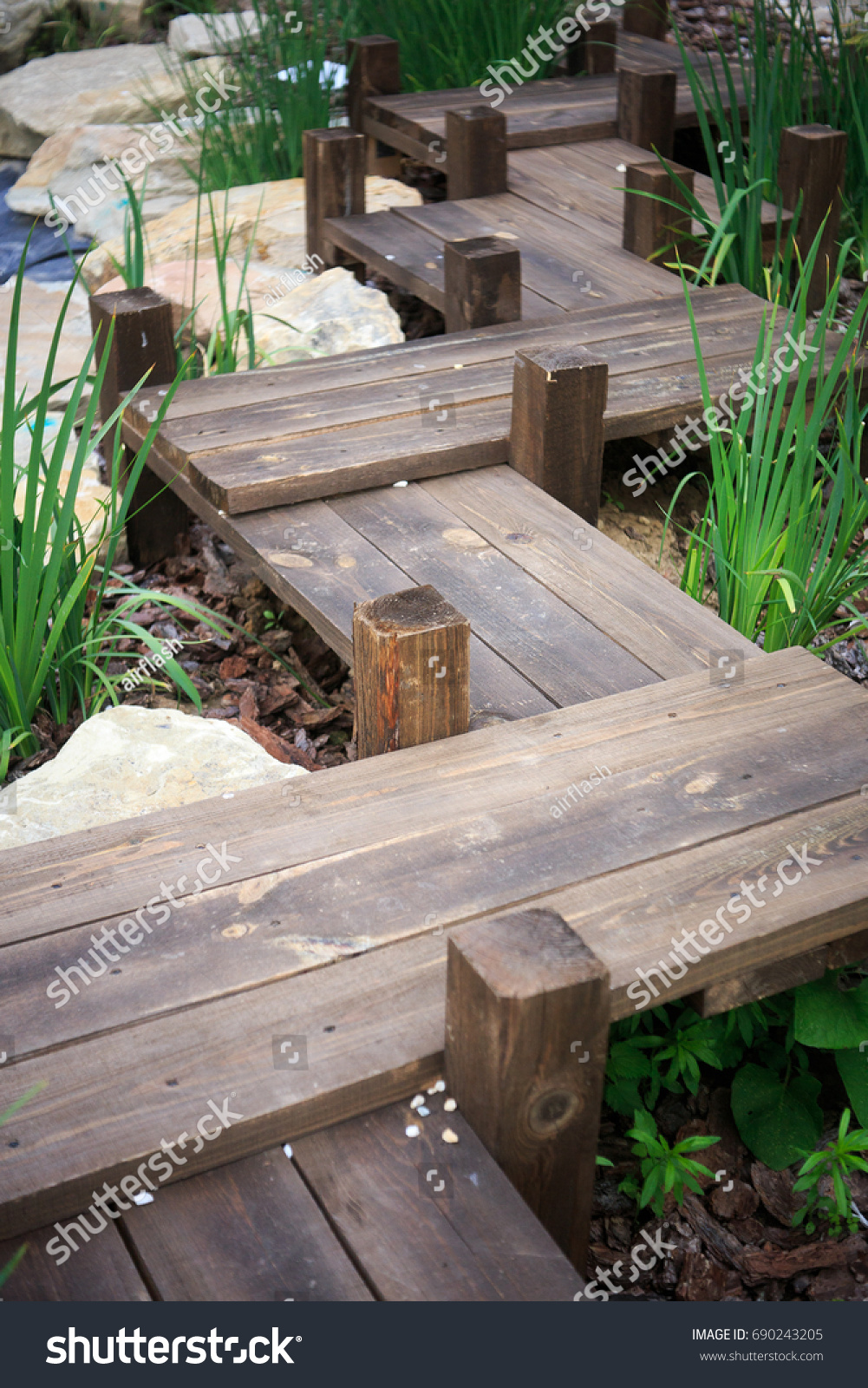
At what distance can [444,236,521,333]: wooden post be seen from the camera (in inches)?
143

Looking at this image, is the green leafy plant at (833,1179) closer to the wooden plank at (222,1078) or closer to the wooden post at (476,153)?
the wooden plank at (222,1078)

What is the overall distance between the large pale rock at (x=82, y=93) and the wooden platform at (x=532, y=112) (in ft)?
5.12

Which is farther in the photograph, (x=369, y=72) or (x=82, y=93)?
(x=82, y=93)

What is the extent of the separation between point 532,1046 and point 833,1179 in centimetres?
82

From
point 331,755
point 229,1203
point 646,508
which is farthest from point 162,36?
point 229,1203

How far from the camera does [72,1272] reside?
1438 mm

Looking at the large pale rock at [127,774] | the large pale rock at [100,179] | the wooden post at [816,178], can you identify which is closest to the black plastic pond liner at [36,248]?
the large pale rock at [100,179]

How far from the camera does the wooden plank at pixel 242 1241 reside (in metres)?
1.43

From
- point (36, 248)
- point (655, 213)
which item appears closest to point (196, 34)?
point (36, 248)

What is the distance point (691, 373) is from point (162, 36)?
5897 mm

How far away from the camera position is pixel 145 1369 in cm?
139

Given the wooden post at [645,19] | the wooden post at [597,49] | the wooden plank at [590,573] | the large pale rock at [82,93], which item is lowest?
the wooden plank at [590,573]

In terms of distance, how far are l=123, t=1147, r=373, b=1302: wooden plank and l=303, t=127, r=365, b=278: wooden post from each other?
12.6ft

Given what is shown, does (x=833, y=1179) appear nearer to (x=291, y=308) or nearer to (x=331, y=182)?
(x=291, y=308)
